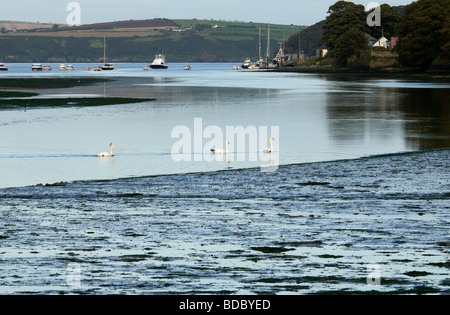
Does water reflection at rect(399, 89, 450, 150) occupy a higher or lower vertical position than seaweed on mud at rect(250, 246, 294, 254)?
higher

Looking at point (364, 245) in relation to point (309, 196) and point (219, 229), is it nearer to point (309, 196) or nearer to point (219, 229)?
point (219, 229)

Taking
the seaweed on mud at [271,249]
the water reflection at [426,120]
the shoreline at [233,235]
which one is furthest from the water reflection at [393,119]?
the seaweed on mud at [271,249]

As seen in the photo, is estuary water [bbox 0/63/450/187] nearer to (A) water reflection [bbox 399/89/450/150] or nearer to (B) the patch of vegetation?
(A) water reflection [bbox 399/89/450/150]

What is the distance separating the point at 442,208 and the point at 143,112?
43.5 meters

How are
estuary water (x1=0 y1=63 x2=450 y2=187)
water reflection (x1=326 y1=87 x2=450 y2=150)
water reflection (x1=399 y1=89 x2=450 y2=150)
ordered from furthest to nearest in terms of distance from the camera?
water reflection (x1=326 y1=87 x2=450 y2=150) → water reflection (x1=399 y1=89 x2=450 y2=150) → estuary water (x1=0 y1=63 x2=450 y2=187)

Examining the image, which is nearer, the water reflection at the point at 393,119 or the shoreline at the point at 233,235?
the shoreline at the point at 233,235

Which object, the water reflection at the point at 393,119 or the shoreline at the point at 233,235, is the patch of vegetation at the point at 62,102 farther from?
the shoreline at the point at 233,235

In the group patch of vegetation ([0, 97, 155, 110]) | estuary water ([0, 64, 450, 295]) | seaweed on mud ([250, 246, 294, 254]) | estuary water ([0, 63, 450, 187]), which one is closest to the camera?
estuary water ([0, 64, 450, 295])

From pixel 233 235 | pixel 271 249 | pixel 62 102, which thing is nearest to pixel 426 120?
pixel 62 102

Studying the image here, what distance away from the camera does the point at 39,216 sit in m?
17.4

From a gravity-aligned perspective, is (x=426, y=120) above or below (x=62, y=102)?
below

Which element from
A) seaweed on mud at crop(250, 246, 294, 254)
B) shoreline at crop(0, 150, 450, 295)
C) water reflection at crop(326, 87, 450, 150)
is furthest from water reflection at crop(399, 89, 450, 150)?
seaweed on mud at crop(250, 246, 294, 254)

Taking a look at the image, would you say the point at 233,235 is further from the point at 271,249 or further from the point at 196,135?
the point at 196,135

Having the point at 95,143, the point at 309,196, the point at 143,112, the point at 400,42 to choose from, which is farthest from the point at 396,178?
the point at 400,42
